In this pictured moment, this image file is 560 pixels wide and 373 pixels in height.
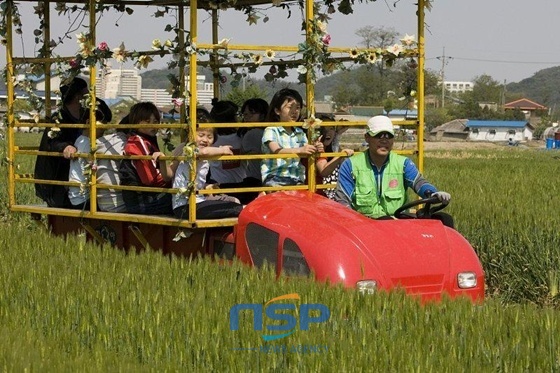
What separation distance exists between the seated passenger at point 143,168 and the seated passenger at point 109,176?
0.08m

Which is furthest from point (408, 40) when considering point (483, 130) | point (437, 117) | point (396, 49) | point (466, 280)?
point (437, 117)

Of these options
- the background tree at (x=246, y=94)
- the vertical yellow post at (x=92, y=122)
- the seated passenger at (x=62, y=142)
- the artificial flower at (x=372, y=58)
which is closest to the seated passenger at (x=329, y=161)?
the artificial flower at (x=372, y=58)

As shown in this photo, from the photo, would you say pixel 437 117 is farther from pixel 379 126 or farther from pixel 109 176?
pixel 379 126

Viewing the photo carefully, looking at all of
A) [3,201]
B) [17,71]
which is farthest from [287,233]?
[3,201]

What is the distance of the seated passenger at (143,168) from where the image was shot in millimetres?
9766

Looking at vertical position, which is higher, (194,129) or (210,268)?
(194,129)

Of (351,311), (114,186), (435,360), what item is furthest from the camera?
(114,186)

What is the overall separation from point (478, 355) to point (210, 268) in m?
2.79

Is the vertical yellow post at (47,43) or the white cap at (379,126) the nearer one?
the white cap at (379,126)

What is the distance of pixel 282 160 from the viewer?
370 inches

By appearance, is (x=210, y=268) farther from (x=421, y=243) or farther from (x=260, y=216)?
(x=421, y=243)

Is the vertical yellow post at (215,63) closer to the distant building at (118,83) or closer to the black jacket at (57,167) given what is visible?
the distant building at (118,83)

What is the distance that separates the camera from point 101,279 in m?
7.80
